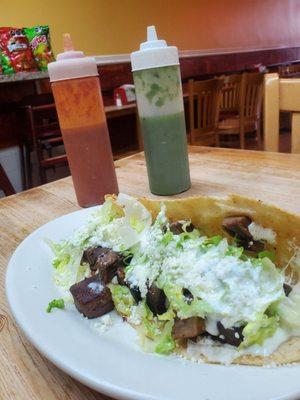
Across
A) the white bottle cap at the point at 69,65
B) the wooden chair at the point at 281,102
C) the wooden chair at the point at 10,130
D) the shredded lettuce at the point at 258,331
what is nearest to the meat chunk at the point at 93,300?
the shredded lettuce at the point at 258,331

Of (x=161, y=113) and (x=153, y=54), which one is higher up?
(x=153, y=54)

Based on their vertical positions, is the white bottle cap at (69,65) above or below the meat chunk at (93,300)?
above

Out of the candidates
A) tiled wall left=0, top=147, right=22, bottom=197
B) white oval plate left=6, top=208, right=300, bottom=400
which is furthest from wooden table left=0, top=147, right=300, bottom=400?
tiled wall left=0, top=147, right=22, bottom=197

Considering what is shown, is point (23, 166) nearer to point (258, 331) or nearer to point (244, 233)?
point (244, 233)

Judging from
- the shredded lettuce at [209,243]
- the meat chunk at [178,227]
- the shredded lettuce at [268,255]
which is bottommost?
the shredded lettuce at [268,255]

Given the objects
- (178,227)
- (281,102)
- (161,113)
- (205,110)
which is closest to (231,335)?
(178,227)

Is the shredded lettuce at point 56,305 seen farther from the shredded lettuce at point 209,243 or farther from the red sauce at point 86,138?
the red sauce at point 86,138
